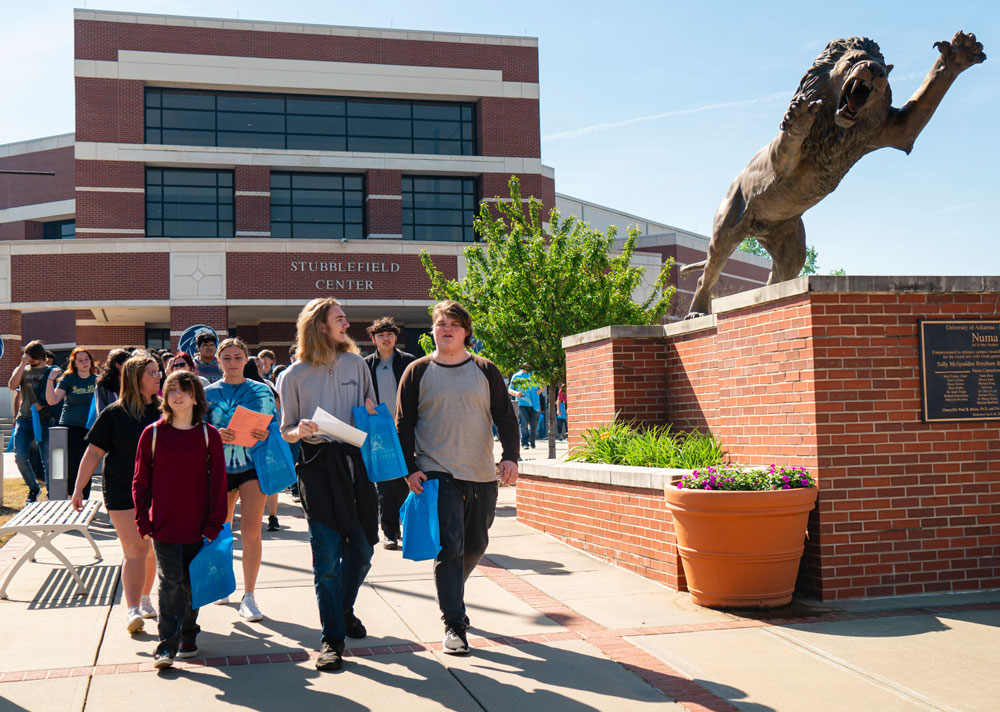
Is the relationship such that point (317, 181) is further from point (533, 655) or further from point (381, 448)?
point (533, 655)

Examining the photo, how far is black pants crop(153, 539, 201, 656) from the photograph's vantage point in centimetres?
500

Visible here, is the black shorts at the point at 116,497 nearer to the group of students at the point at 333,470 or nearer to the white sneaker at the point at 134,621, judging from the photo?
the group of students at the point at 333,470

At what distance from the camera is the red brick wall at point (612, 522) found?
6914 mm

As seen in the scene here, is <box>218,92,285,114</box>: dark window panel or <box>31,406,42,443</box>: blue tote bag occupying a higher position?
<box>218,92,285,114</box>: dark window panel

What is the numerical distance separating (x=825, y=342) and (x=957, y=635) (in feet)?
6.64

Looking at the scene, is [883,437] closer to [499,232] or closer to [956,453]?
[956,453]

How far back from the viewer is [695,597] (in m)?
6.27

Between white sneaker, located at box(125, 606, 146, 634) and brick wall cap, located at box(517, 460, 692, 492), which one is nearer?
white sneaker, located at box(125, 606, 146, 634)

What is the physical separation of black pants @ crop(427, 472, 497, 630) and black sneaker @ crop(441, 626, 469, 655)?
32 millimetres

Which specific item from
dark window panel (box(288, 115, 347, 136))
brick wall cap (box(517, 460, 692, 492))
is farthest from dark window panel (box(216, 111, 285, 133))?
brick wall cap (box(517, 460, 692, 492))

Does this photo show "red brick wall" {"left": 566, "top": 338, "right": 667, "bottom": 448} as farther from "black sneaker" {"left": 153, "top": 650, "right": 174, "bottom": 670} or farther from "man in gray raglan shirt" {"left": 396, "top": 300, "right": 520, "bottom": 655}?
"black sneaker" {"left": 153, "top": 650, "right": 174, "bottom": 670}

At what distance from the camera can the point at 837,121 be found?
21.9 ft

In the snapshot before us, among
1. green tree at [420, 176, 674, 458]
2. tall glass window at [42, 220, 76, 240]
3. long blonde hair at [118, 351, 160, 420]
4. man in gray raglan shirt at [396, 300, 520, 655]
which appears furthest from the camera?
tall glass window at [42, 220, 76, 240]

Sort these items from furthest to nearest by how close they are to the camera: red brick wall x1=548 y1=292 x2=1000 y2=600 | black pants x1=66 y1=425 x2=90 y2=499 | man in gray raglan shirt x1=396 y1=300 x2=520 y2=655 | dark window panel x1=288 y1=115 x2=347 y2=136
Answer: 1. dark window panel x1=288 y1=115 x2=347 y2=136
2. black pants x1=66 y1=425 x2=90 y2=499
3. red brick wall x1=548 y1=292 x2=1000 y2=600
4. man in gray raglan shirt x1=396 y1=300 x2=520 y2=655
